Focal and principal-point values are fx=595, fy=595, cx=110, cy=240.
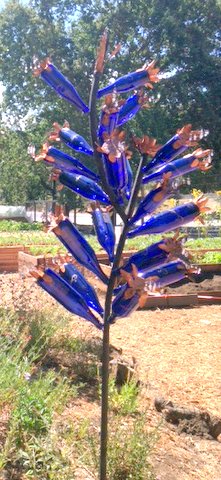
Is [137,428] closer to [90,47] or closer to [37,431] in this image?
[37,431]

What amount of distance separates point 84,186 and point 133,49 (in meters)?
26.5

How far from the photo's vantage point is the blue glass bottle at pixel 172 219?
2.38 m

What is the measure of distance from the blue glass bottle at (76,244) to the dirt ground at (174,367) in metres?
1.06

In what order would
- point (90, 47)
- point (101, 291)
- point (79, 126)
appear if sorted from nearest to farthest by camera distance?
point (101, 291)
point (79, 126)
point (90, 47)

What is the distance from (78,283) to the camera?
256 centimetres

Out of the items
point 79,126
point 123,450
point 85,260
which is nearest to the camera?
point 85,260

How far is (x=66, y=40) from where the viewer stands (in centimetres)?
2825

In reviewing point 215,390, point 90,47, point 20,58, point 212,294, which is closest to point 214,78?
point 90,47

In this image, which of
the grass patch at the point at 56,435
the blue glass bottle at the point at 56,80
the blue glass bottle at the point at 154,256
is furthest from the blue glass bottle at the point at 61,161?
the grass patch at the point at 56,435

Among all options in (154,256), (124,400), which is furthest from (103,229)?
(124,400)

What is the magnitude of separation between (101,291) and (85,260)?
5.66 meters

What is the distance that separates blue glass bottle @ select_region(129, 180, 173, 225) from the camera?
7.81 ft

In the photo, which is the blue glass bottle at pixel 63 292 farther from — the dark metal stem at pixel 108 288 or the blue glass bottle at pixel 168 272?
the blue glass bottle at pixel 168 272

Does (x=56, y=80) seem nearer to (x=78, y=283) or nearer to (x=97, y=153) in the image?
(x=97, y=153)
